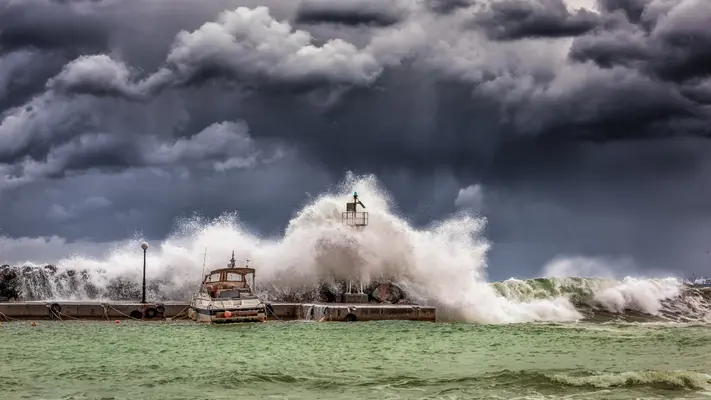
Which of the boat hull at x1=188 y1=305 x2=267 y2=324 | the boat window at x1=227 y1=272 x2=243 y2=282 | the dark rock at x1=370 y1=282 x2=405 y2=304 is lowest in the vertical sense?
the boat hull at x1=188 y1=305 x2=267 y2=324

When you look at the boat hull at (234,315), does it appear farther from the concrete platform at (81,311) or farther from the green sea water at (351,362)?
the concrete platform at (81,311)

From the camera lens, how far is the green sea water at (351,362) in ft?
63.6

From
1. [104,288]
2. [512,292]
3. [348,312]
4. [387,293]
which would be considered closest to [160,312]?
[348,312]

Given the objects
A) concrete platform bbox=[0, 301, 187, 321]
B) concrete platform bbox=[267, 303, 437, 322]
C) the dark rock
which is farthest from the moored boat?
the dark rock

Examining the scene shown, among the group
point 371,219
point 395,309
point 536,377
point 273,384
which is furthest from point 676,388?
point 371,219

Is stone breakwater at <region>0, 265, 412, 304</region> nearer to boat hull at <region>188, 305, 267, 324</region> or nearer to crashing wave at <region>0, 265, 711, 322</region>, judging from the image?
crashing wave at <region>0, 265, 711, 322</region>

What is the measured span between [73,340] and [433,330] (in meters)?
14.8

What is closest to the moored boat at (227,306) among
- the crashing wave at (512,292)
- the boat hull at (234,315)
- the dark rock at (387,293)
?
the boat hull at (234,315)

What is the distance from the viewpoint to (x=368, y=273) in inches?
2131

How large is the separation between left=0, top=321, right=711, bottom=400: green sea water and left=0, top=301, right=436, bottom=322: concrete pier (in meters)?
4.45

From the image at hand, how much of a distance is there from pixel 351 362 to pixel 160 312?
2254 centimetres

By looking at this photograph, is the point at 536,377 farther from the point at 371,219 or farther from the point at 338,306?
the point at 371,219

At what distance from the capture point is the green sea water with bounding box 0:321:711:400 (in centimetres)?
1939

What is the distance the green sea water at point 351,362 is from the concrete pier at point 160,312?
4450 millimetres
